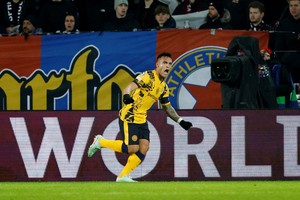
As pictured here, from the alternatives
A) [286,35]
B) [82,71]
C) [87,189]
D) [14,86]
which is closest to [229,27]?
[286,35]

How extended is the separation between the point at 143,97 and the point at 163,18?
313cm

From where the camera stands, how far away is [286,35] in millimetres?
16859

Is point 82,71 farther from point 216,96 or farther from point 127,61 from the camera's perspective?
point 216,96

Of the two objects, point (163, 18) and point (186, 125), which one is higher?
point (163, 18)

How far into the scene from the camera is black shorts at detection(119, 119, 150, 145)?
14592 mm

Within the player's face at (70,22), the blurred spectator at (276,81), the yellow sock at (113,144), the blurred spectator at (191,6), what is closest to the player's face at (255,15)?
the blurred spectator at (276,81)

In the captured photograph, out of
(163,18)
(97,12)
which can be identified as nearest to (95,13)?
(97,12)

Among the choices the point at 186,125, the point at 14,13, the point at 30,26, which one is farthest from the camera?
the point at 14,13

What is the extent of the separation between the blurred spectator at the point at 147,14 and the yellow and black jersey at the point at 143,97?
358 cm

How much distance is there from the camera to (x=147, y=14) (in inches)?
725

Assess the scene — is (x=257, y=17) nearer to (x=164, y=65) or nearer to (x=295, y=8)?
(x=295, y=8)

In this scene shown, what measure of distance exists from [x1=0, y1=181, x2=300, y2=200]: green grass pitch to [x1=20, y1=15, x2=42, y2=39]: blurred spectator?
474 centimetres

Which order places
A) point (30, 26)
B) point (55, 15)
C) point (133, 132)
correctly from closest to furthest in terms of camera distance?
point (133, 132) < point (30, 26) < point (55, 15)

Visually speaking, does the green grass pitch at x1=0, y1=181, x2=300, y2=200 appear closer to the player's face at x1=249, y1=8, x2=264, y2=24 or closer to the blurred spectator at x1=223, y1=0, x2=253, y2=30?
the player's face at x1=249, y1=8, x2=264, y2=24
